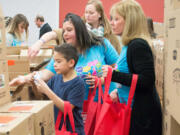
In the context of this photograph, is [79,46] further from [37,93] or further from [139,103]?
[139,103]

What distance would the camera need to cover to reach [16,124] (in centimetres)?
80

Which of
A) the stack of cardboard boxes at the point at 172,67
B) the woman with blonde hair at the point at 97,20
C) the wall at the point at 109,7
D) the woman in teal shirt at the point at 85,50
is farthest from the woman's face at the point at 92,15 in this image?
the wall at the point at 109,7

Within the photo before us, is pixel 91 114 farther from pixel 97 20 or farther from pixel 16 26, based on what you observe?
pixel 16 26

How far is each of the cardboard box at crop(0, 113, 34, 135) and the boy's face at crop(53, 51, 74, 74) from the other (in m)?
0.66

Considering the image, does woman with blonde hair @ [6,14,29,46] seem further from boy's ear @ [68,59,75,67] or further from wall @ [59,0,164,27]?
wall @ [59,0,164,27]

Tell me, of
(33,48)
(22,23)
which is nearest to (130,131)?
(33,48)

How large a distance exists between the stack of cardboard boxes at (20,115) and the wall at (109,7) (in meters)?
5.29

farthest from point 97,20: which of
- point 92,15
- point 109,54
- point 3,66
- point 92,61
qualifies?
point 3,66

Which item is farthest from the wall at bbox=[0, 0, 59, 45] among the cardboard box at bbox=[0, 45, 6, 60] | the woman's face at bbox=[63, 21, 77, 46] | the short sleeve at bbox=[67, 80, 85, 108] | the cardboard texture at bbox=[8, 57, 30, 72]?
the cardboard box at bbox=[0, 45, 6, 60]

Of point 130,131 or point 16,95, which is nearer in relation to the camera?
point 130,131

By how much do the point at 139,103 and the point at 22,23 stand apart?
107 inches

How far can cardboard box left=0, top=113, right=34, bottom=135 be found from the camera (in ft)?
2.50

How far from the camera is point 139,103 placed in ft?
4.29

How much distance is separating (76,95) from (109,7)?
5001mm
